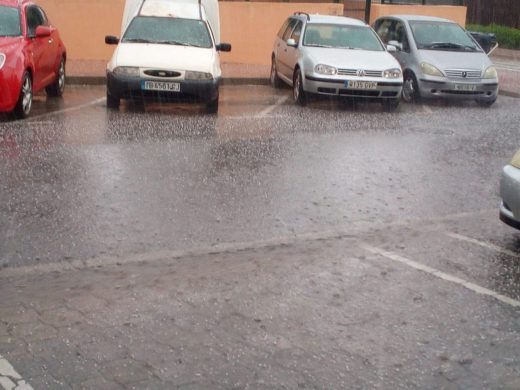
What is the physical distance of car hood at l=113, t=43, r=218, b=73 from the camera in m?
14.0

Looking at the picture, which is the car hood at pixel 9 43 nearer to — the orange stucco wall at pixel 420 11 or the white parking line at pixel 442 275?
the white parking line at pixel 442 275

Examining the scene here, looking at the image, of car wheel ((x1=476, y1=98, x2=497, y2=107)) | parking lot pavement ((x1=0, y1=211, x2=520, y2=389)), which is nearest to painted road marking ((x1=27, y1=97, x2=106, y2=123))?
parking lot pavement ((x1=0, y1=211, x2=520, y2=389))

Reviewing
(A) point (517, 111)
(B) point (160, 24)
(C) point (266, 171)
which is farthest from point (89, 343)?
(A) point (517, 111)

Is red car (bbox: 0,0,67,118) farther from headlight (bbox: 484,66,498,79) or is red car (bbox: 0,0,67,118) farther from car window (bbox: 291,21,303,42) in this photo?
headlight (bbox: 484,66,498,79)

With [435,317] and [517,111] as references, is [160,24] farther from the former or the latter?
[435,317]

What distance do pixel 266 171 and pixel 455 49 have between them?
902 cm

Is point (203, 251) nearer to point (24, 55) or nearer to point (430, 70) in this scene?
point (24, 55)

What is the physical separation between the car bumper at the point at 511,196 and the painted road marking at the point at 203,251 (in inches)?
35.0

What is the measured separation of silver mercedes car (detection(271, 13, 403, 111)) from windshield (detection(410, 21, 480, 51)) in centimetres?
126

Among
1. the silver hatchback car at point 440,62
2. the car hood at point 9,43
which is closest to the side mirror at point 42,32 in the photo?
the car hood at point 9,43

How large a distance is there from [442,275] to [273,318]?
1.60m

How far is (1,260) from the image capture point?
6.57 metres

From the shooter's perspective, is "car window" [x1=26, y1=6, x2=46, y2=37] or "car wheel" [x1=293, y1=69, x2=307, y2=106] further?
"car wheel" [x1=293, y1=69, x2=307, y2=106]

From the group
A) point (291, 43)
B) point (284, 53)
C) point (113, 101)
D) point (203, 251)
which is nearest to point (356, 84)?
point (291, 43)
